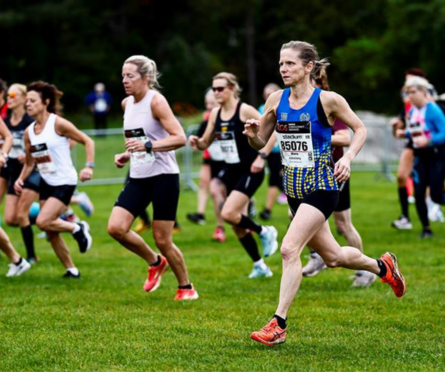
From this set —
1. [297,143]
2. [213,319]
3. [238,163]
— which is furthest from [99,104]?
[297,143]

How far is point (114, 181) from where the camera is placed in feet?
73.6

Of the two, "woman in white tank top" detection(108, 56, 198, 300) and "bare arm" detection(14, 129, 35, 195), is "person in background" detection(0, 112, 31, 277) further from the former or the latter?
"woman in white tank top" detection(108, 56, 198, 300)

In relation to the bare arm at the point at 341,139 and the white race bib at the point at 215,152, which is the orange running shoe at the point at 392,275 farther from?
the white race bib at the point at 215,152

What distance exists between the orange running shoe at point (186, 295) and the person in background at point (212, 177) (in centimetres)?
288

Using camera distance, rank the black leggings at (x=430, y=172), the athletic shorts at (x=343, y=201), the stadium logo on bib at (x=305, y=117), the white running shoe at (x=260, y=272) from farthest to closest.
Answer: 1. the black leggings at (x=430, y=172)
2. the white running shoe at (x=260, y=272)
3. the athletic shorts at (x=343, y=201)
4. the stadium logo on bib at (x=305, y=117)

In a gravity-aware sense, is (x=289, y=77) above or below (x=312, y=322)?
above

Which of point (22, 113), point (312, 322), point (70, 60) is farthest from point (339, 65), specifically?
point (312, 322)

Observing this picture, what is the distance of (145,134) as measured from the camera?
8.24 m

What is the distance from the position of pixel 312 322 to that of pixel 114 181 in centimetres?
1546

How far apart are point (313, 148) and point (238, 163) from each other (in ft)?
12.8

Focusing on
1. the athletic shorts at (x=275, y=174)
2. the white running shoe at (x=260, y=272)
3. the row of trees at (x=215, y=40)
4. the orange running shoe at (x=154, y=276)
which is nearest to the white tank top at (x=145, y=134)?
the orange running shoe at (x=154, y=276)

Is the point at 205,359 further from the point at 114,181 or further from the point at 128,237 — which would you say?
the point at 114,181

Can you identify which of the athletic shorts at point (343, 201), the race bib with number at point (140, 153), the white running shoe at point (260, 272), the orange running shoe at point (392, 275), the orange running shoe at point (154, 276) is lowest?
the white running shoe at point (260, 272)

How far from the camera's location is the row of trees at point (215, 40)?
134 ft
